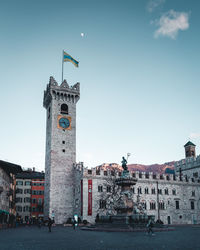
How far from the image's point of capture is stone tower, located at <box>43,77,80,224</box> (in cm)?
6253

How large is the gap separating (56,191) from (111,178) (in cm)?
1234

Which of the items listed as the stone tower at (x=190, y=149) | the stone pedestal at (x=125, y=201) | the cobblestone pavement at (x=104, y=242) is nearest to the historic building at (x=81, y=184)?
the stone tower at (x=190, y=149)

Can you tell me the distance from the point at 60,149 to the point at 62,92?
13980mm

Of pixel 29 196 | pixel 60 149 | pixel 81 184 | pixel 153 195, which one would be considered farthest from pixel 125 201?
pixel 29 196

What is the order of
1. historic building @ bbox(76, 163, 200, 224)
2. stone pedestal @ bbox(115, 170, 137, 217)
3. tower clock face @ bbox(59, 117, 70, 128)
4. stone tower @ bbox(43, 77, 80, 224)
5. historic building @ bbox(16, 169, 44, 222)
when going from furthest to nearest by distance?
1. historic building @ bbox(16, 169, 44, 222)
2. tower clock face @ bbox(59, 117, 70, 128)
3. stone tower @ bbox(43, 77, 80, 224)
4. historic building @ bbox(76, 163, 200, 224)
5. stone pedestal @ bbox(115, 170, 137, 217)

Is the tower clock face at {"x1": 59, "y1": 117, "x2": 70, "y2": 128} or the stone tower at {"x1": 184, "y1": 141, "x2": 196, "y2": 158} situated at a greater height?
the tower clock face at {"x1": 59, "y1": 117, "x2": 70, "y2": 128}

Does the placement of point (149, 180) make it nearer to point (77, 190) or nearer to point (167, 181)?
point (167, 181)

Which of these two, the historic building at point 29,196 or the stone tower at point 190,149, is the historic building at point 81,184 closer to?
the stone tower at point 190,149

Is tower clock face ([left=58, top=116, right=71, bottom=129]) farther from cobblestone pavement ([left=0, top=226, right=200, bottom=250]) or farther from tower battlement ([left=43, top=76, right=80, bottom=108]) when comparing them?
cobblestone pavement ([left=0, top=226, right=200, bottom=250])

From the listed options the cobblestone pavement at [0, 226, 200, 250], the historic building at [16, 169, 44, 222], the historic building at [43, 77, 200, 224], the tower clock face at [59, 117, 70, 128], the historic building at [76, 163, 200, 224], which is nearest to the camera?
the cobblestone pavement at [0, 226, 200, 250]

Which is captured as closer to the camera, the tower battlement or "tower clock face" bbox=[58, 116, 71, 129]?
"tower clock face" bbox=[58, 116, 71, 129]

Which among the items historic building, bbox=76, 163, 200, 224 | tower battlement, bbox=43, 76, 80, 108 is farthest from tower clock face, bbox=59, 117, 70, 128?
historic building, bbox=76, 163, 200, 224

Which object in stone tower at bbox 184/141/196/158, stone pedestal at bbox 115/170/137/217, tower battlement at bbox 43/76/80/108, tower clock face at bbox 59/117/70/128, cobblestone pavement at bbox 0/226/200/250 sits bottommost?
cobblestone pavement at bbox 0/226/200/250

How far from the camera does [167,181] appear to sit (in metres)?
68.6
